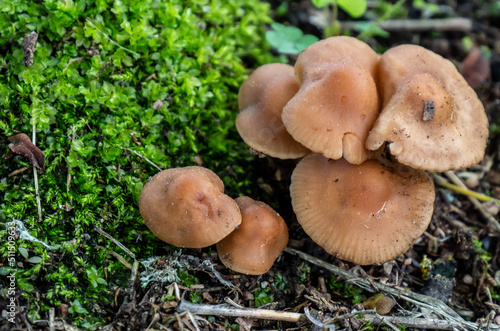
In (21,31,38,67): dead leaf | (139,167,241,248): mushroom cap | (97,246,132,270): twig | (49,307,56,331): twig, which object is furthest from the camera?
(21,31,38,67): dead leaf

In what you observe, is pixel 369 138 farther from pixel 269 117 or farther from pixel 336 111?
pixel 269 117

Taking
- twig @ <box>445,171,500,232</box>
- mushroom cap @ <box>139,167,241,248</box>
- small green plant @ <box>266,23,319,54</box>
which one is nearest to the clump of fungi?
mushroom cap @ <box>139,167,241,248</box>

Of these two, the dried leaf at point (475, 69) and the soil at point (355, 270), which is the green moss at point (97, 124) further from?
the dried leaf at point (475, 69)

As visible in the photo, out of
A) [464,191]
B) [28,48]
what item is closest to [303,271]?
[464,191]

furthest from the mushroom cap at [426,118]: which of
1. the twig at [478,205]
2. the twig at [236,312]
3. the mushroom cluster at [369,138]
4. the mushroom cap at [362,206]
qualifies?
the twig at [236,312]

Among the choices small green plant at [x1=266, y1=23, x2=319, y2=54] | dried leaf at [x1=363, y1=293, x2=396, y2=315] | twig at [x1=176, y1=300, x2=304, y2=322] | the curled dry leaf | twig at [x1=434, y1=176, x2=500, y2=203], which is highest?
small green plant at [x1=266, y1=23, x2=319, y2=54]

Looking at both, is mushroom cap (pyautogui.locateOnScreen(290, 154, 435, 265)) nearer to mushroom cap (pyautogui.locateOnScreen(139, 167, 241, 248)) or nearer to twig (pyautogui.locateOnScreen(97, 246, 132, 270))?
mushroom cap (pyautogui.locateOnScreen(139, 167, 241, 248))
